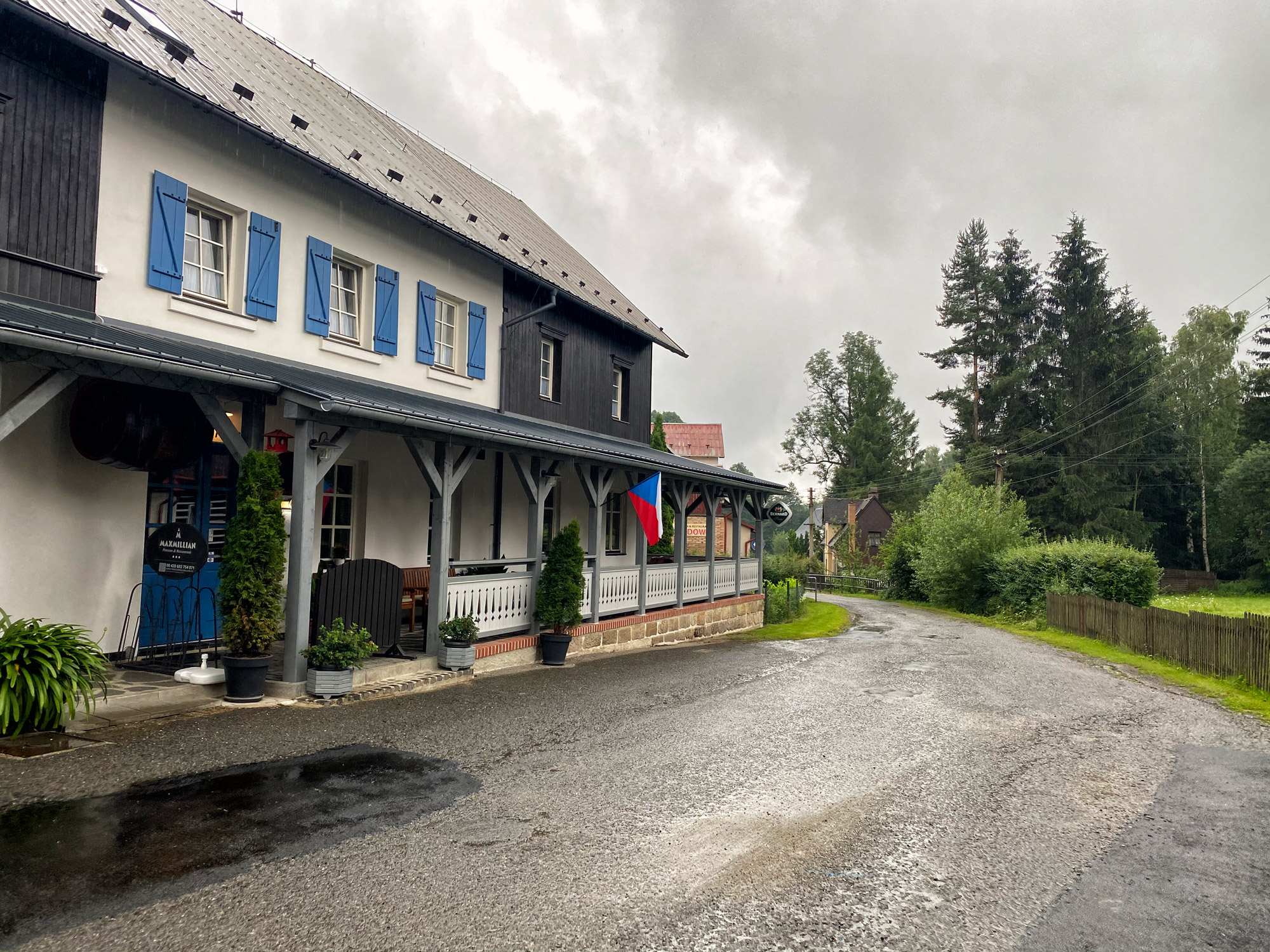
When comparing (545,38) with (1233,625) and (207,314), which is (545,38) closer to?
(207,314)

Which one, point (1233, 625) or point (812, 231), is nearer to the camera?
point (1233, 625)

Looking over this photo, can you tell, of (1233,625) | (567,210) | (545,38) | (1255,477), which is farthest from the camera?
(567,210)

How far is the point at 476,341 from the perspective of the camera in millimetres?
14109

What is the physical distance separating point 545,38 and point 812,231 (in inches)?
1198

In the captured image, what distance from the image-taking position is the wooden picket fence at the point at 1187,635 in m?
12.1

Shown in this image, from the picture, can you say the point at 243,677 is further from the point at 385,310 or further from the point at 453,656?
the point at 385,310

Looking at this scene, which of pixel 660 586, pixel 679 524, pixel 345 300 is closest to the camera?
pixel 345 300

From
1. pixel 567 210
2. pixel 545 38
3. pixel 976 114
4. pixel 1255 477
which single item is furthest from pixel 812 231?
pixel 545 38

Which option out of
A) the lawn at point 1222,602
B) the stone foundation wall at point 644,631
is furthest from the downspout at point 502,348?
the lawn at point 1222,602

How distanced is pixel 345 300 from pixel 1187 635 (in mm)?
14553

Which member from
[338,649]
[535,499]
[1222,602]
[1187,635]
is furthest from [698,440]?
[338,649]

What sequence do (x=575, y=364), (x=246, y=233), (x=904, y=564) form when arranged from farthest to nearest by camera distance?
1. (x=904, y=564)
2. (x=575, y=364)
3. (x=246, y=233)

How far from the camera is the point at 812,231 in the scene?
47.5m

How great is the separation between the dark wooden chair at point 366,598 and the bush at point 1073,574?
1924 cm
